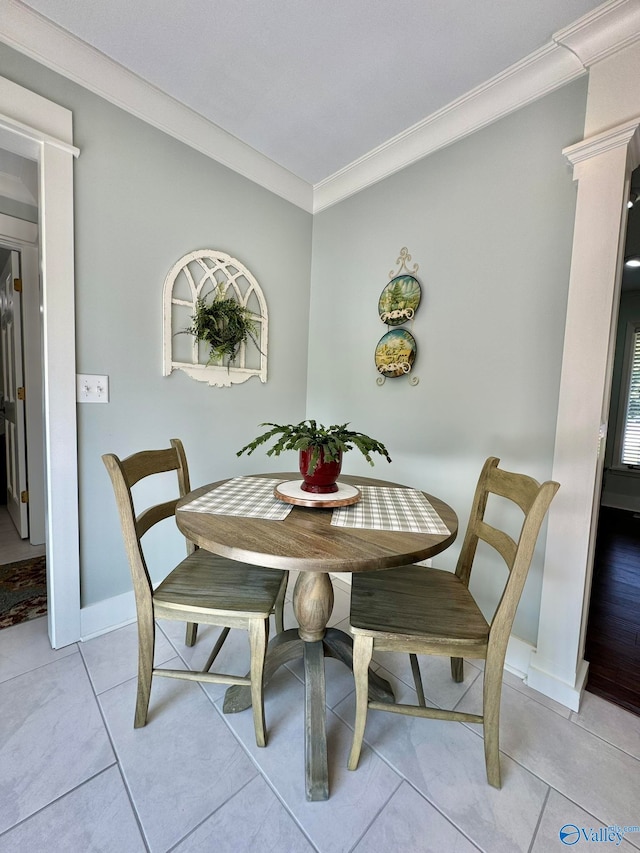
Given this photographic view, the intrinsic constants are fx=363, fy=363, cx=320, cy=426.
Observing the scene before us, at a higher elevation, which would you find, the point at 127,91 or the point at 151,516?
the point at 127,91

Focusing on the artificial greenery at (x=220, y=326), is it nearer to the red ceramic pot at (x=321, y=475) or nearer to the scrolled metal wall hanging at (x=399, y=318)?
the scrolled metal wall hanging at (x=399, y=318)

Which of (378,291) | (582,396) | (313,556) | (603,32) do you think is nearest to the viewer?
(313,556)

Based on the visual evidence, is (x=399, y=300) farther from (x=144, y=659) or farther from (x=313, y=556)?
(x=144, y=659)

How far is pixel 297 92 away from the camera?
173cm

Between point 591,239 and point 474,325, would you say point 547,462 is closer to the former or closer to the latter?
point 474,325

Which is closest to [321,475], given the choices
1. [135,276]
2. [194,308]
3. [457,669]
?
[457,669]

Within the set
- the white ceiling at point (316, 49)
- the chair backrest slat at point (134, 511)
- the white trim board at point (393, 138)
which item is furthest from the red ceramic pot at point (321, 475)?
the white trim board at point (393, 138)

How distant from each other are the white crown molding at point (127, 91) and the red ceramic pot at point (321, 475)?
183cm

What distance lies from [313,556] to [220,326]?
5.09ft

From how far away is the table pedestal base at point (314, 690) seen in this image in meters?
1.09

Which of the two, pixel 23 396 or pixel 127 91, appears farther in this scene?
pixel 23 396

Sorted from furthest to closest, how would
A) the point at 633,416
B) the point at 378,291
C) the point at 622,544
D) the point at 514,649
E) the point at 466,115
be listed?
the point at 633,416 → the point at 622,544 → the point at 378,291 → the point at 466,115 → the point at 514,649

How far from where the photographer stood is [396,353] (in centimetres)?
208

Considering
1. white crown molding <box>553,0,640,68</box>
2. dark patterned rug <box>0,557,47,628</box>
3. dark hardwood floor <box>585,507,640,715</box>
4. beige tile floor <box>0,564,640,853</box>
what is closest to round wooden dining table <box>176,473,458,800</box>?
beige tile floor <box>0,564,640,853</box>
